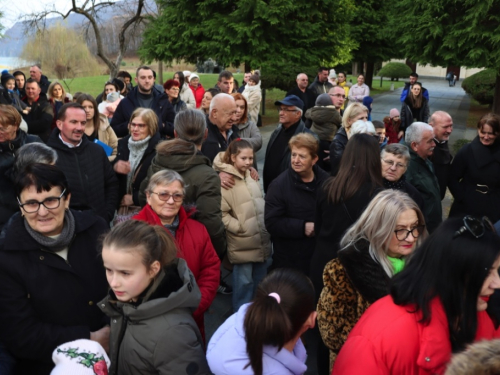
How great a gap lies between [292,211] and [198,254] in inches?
50.1

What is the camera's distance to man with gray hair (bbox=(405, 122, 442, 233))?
4715 millimetres

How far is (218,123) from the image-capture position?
5.48 m

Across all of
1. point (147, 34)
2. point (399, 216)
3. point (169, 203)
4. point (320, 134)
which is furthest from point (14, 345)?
point (147, 34)

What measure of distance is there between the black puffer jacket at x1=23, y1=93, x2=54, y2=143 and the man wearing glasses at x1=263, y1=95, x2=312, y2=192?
12.3 feet

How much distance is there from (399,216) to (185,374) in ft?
4.66

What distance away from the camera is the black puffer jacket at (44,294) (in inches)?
97.4

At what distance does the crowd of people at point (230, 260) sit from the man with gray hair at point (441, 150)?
1.08 ft

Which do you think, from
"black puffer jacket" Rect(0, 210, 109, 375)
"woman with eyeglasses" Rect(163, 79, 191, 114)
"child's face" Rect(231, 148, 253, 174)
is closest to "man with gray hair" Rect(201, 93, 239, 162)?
"child's face" Rect(231, 148, 253, 174)

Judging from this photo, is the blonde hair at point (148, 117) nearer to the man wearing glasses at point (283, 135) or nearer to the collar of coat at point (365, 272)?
the man wearing glasses at point (283, 135)

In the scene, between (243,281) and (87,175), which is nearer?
(87,175)

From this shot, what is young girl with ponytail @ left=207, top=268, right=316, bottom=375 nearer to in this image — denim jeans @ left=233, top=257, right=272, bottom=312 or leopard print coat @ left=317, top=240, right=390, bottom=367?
leopard print coat @ left=317, top=240, right=390, bottom=367

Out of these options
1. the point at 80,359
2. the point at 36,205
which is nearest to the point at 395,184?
the point at 36,205

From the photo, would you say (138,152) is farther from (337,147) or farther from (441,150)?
(441,150)

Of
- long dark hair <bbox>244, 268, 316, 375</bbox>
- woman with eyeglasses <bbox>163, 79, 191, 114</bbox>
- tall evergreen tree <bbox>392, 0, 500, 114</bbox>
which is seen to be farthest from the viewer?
tall evergreen tree <bbox>392, 0, 500, 114</bbox>
